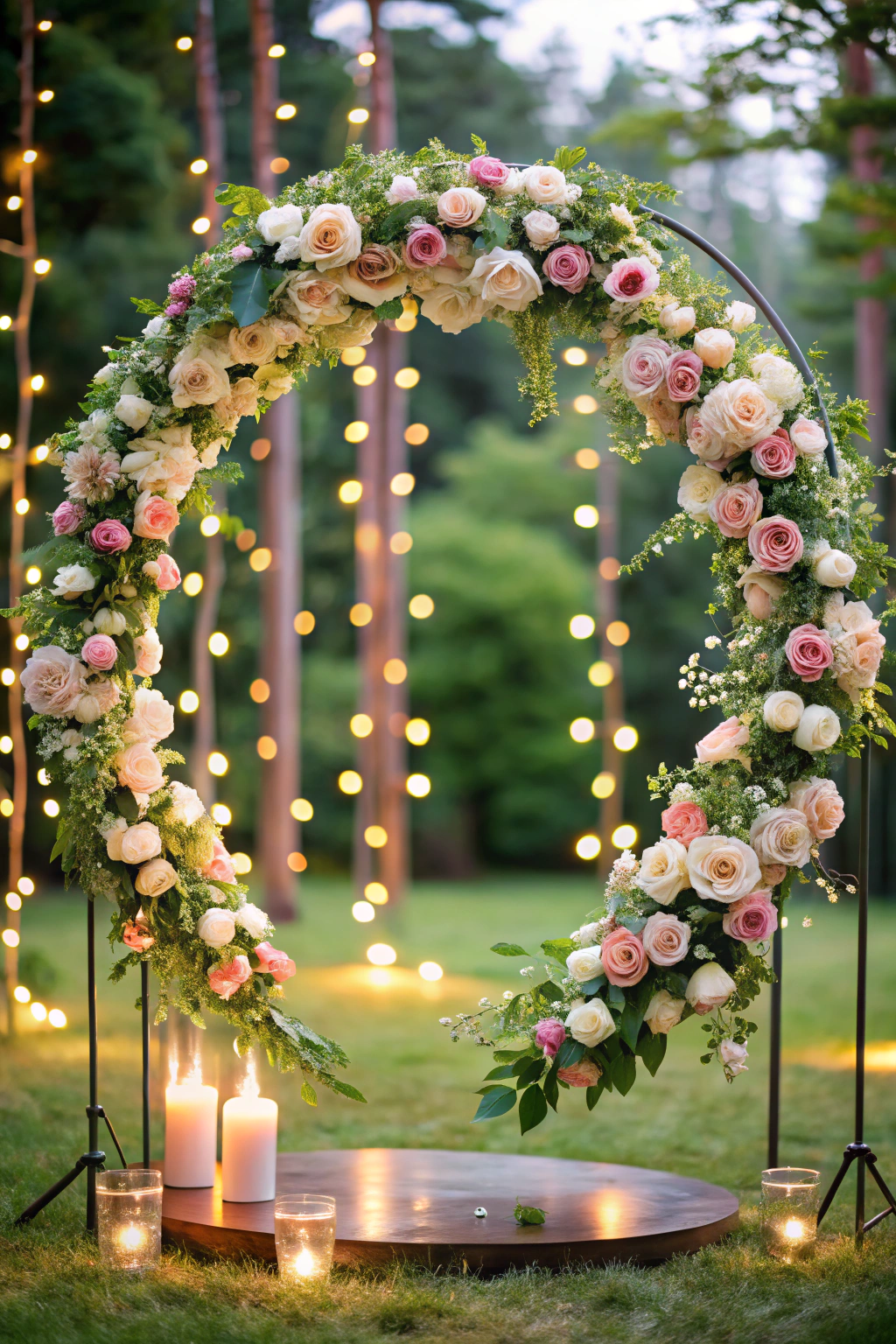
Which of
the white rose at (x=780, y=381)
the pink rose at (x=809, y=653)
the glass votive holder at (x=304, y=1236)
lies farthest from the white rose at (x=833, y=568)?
the glass votive holder at (x=304, y=1236)

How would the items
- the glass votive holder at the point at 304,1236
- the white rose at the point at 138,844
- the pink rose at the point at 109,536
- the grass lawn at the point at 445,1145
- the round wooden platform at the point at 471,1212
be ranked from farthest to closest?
1. the pink rose at the point at 109,536
2. the white rose at the point at 138,844
3. the round wooden platform at the point at 471,1212
4. the glass votive holder at the point at 304,1236
5. the grass lawn at the point at 445,1145

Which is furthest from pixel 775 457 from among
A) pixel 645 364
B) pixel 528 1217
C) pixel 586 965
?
pixel 528 1217

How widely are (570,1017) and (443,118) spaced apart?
16233 mm

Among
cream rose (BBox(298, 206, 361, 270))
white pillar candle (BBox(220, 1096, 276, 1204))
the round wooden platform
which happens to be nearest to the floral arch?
cream rose (BBox(298, 206, 361, 270))

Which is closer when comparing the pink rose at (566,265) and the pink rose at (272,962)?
the pink rose at (566,265)

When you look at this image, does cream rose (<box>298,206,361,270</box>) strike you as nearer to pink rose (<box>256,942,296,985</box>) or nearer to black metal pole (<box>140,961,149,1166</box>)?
pink rose (<box>256,942,296,985</box>)

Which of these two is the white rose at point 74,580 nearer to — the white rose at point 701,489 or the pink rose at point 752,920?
the white rose at point 701,489

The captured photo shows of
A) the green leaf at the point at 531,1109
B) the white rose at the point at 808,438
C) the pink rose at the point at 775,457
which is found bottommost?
the green leaf at the point at 531,1109

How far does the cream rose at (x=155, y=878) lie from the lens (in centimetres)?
323

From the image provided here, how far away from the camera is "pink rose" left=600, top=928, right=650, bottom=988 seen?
3.02m

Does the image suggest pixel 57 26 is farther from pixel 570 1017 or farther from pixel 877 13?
pixel 570 1017

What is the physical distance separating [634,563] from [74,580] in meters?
1.32

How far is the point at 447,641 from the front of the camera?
17.0 m

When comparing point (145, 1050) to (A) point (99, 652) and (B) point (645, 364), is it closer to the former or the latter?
(A) point (99, 652)
